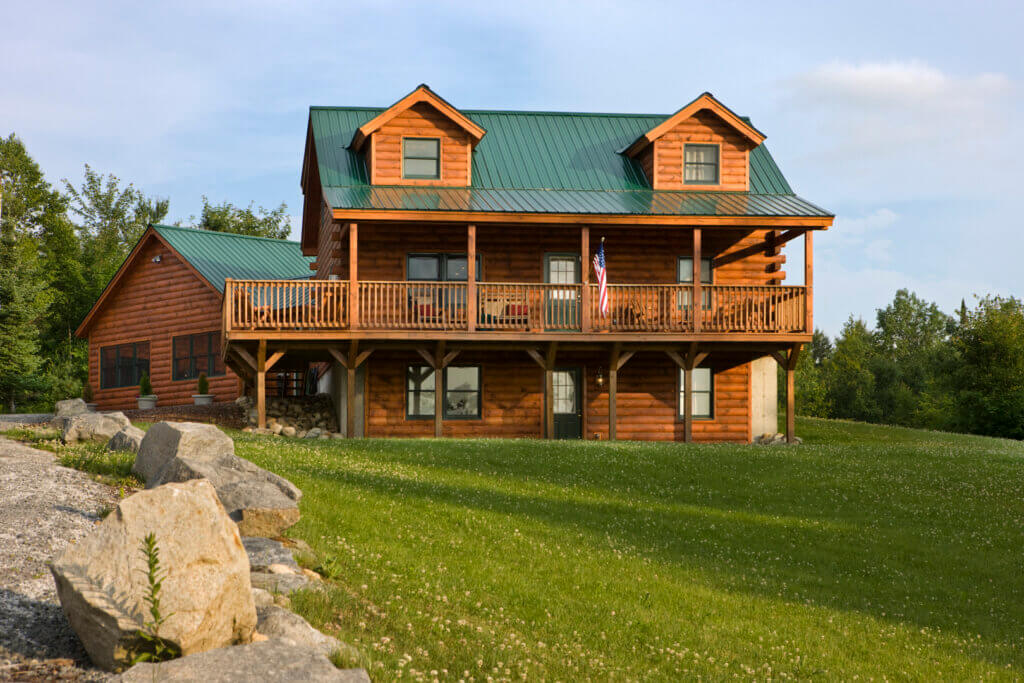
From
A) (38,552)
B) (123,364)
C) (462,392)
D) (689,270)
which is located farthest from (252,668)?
(123,364)

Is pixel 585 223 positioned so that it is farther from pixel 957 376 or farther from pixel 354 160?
pixel 957 376

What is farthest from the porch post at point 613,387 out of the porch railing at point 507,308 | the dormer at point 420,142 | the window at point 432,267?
the dormer at point 420,142

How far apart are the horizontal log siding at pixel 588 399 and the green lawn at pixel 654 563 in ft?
22.9

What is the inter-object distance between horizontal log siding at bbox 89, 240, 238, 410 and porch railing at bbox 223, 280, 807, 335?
33.9 feet

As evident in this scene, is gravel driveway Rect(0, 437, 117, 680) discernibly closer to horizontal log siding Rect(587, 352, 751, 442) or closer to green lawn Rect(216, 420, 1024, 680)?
green lawn Rect(216, 420, 1024, 680)

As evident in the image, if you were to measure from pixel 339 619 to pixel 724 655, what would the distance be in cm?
379

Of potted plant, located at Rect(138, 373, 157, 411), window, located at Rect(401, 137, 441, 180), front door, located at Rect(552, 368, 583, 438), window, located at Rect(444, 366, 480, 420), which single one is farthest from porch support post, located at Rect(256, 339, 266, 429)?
potted plant, located at Rect(138, 373, 157, 411)

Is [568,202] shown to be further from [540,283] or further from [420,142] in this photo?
[420,142]

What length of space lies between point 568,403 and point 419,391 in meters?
4.38

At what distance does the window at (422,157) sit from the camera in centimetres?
2873

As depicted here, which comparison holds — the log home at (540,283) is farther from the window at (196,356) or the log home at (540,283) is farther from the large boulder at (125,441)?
the large boulder at (125,441)

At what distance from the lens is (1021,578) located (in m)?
13.4

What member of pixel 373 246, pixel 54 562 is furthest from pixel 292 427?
pixel 54 562

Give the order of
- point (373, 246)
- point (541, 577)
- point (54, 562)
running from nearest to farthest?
point (54, 562) < point (541, 577) < point (373, 246)
